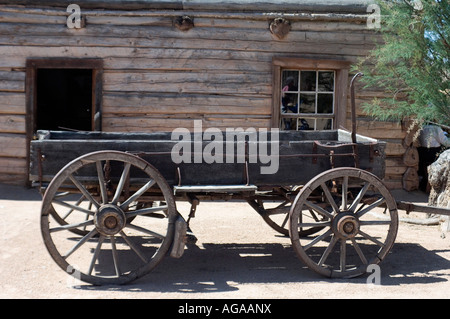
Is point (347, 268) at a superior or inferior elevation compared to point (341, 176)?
inferior

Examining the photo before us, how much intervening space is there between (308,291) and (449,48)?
4.65 metres

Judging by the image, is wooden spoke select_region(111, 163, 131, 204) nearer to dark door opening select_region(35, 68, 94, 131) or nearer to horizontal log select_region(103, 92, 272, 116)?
horizontal log select_region(103, 92, 272, 116)

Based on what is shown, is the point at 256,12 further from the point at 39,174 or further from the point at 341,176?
the point at 39,174

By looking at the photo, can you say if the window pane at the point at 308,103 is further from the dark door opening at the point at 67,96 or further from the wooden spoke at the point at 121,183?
the dark door opening at the point at 67,96

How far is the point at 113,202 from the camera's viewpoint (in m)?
4.32

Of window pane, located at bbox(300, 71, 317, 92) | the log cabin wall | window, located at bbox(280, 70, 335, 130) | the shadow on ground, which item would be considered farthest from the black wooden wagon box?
window pane, located at bbox(300, 71, 317, 92)

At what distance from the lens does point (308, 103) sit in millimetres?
8891

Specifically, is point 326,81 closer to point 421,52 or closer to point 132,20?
point 421,52

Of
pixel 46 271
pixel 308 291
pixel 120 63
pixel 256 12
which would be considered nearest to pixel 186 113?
pixel 120 63

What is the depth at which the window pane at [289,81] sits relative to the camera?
28.8ft

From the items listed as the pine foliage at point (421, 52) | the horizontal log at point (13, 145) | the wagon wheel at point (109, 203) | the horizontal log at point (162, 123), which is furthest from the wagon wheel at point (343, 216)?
the horizontal log at point (13, 145)

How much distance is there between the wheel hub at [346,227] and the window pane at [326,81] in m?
4.60
